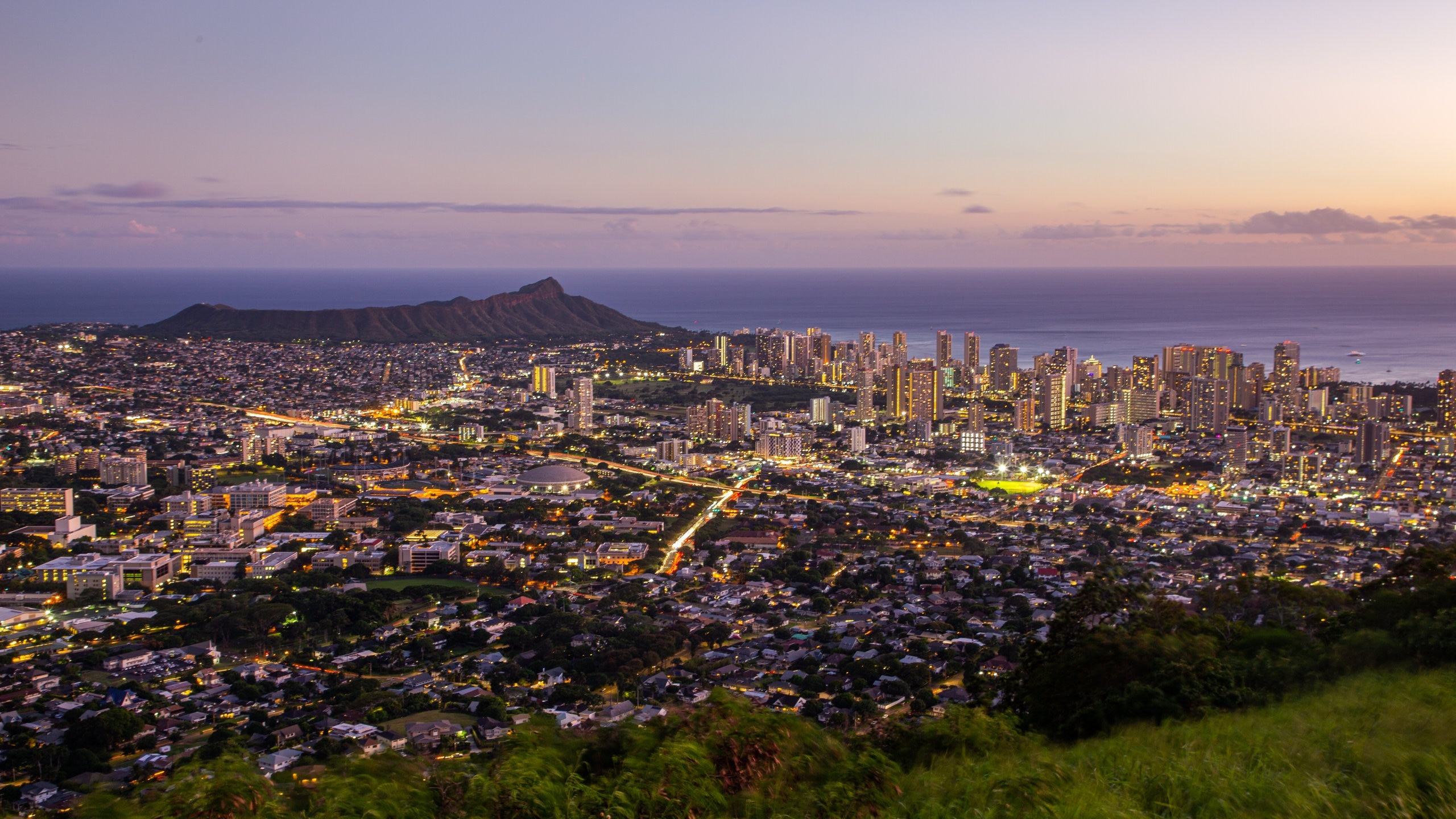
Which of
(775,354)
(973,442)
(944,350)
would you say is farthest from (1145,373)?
(775,354)

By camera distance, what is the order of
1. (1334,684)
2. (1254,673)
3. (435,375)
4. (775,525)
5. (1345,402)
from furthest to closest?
(435,375), (1345,402), (775,525), (1254,673), (1334,684)

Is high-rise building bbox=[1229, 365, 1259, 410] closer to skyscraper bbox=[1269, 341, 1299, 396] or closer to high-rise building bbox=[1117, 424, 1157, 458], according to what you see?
skyscraper bbox=[1269, 341, 1299, 396]

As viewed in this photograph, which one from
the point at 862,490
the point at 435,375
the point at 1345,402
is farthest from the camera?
the point at 435,375

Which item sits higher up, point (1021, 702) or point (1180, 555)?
point (1021, 702)

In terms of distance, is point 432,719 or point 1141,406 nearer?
point 432,719

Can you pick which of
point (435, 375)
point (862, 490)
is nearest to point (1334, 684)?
point (862, 490)

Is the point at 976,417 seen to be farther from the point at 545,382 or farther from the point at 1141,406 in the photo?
the point at 545,382

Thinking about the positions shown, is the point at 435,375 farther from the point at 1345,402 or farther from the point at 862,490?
the point at 1345,402
